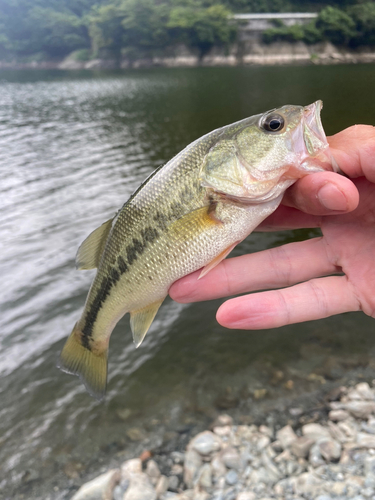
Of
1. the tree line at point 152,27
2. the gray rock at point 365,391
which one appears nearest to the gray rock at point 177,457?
the gray rock at point 365,391

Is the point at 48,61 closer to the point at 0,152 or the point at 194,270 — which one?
the point at 0,152

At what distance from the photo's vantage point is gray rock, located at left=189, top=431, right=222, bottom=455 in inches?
154

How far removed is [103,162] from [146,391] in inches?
516

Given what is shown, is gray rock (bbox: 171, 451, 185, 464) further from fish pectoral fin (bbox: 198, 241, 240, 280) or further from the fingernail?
the fingernail

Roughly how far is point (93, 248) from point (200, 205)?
1.20 m

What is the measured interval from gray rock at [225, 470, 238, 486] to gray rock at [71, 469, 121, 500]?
1.29m

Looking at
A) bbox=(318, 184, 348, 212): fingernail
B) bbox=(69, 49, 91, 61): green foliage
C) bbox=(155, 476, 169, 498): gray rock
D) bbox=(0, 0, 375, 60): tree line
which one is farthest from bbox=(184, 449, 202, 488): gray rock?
bbox=(69, 49, 91, 61): green foliage

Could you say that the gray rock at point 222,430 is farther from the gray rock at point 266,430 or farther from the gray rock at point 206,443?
the gray rock at point 266,430

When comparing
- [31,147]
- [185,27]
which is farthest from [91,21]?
[31,147]

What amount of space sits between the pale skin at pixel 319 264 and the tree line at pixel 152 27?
77.8 metres

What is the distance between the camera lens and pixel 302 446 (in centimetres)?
367

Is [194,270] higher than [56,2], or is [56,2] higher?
[56,2]

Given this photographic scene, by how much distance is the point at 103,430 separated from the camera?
4562 mm

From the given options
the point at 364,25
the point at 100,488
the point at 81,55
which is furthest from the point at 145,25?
the point at 100,488
